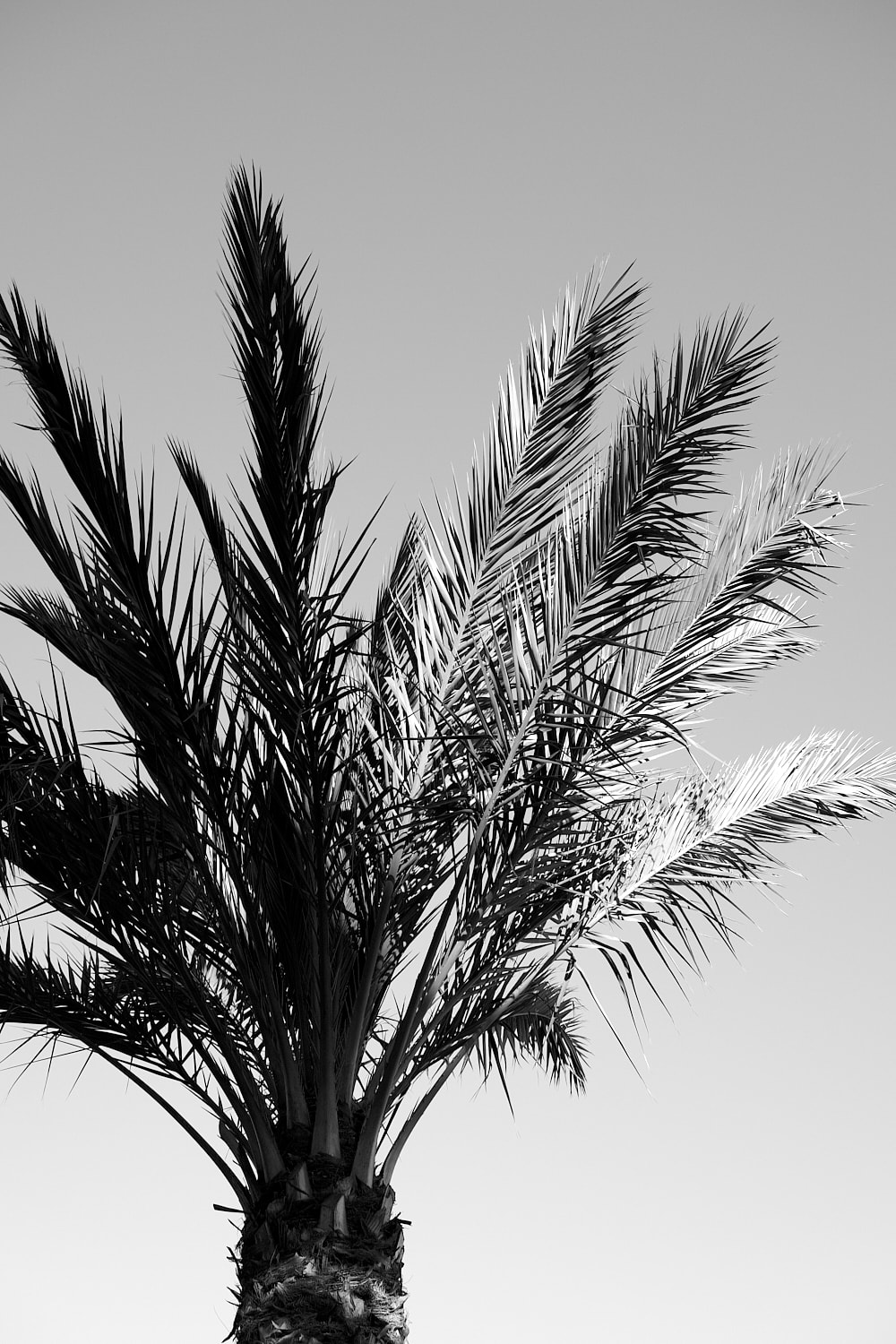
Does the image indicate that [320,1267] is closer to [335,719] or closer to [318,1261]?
[318,1261]

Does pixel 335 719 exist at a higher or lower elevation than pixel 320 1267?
higher

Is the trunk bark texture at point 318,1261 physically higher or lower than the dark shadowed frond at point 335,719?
lower

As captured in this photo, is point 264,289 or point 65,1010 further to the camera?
point 65,1010

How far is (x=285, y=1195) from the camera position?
13.5 feet

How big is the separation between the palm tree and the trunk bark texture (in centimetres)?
1

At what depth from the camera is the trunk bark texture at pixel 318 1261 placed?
3.93m

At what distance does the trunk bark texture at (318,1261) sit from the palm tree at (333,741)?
0.4 inches

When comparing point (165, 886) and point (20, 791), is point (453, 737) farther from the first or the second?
point (20, 791)

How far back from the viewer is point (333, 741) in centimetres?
420

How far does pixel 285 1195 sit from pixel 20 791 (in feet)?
5.54

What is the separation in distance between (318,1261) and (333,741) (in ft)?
5.82

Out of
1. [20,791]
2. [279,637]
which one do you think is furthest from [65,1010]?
[279,637]

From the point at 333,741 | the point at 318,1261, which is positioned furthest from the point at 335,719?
the point at 318,1261

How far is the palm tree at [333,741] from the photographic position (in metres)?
3.94
